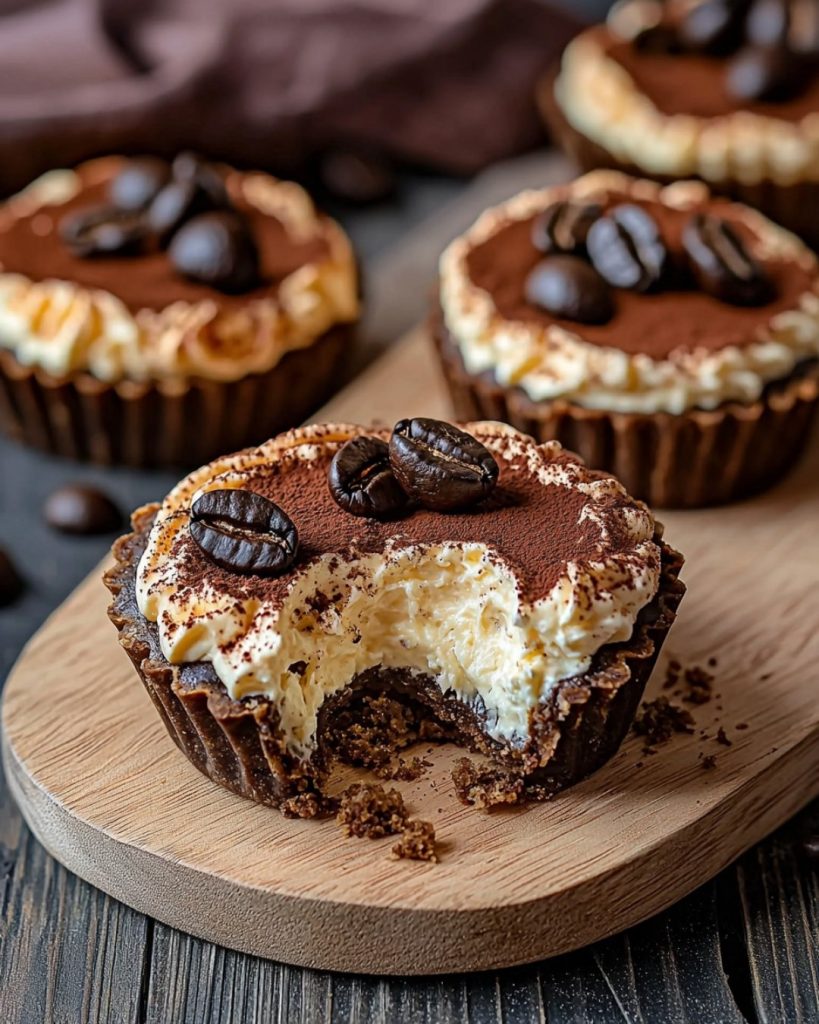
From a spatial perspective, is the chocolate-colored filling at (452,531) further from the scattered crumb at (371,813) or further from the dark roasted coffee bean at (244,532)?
the scattered crumb at (371,813)

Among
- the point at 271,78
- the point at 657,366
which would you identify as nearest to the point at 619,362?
the point at 657,366

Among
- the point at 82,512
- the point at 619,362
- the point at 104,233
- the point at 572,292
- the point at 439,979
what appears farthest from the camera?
the point at 104,233

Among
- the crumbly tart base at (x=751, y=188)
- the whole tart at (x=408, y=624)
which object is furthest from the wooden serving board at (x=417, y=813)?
the crumbly tart base at (x=751, y=188)

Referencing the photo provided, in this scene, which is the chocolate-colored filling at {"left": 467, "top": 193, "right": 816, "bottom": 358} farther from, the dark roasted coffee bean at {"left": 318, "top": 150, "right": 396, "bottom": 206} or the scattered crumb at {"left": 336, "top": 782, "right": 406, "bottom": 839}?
the scattered crumb at {"left": 336, "top": 782, "right": 406, "bottom": 839}

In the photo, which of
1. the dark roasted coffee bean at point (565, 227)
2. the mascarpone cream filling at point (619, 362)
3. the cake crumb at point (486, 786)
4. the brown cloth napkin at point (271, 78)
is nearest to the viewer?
the cake crumb at point (486, 786)

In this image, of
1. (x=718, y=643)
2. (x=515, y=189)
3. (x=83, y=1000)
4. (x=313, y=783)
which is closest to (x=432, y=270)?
(x=515, y=189)

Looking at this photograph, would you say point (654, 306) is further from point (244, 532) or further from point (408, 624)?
A: point (244, 532)

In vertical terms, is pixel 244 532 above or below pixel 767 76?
above
